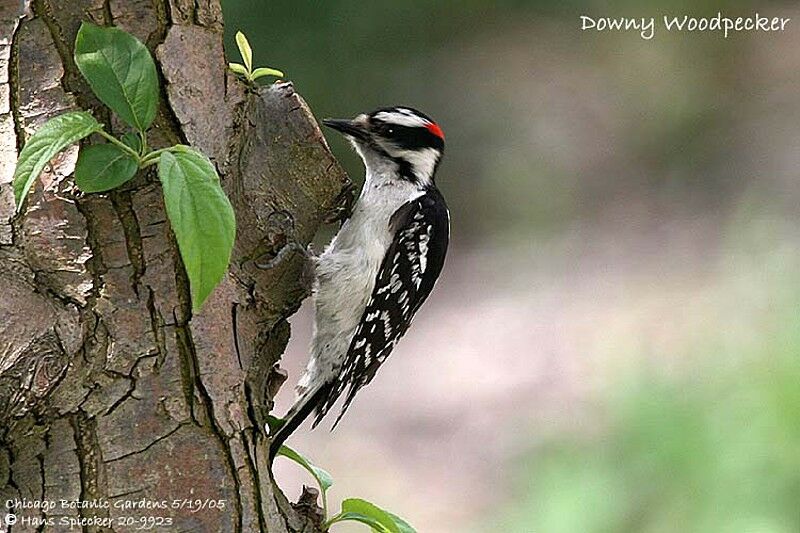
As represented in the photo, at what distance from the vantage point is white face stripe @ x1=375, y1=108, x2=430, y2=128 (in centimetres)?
256

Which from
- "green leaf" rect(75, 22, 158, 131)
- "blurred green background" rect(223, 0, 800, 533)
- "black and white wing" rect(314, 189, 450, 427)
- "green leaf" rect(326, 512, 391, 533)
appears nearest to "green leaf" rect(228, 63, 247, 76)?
"green leaf" rect(75, 22, 158, 131)

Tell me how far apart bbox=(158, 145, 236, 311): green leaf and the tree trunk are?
177 millimetres

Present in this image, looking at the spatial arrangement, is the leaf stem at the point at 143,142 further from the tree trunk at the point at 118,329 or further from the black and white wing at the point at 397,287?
the black and white wing at the point at 397,287

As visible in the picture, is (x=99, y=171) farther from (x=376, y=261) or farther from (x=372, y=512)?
(x=376, y=261)

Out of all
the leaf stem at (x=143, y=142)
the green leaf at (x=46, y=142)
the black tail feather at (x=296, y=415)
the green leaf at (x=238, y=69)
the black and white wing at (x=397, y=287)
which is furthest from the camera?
the black and white wing at (x=397, y=287)

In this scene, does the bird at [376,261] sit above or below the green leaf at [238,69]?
below

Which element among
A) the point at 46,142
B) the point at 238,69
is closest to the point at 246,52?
the point at 238,69

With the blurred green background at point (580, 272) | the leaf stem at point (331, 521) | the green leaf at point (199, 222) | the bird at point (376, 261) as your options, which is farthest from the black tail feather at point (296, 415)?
the blurred green background at point (580, 272)

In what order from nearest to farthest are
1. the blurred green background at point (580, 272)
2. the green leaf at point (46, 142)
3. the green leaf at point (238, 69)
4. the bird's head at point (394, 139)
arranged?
the green leaf at point (46, 142) < the green leaf at point (238, 69) < the bird's head at point (394, 139) < the blurred green background at point (580, 272)

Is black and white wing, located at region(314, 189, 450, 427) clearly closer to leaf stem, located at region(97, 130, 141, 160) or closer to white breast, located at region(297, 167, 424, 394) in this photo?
white breast, located at region(297, 167, 424, 394)

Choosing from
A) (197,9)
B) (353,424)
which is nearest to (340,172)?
(197,9)

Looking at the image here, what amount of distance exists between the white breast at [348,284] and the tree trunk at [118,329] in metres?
0.82

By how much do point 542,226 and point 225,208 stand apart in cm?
475

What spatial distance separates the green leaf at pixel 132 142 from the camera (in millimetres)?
1380
